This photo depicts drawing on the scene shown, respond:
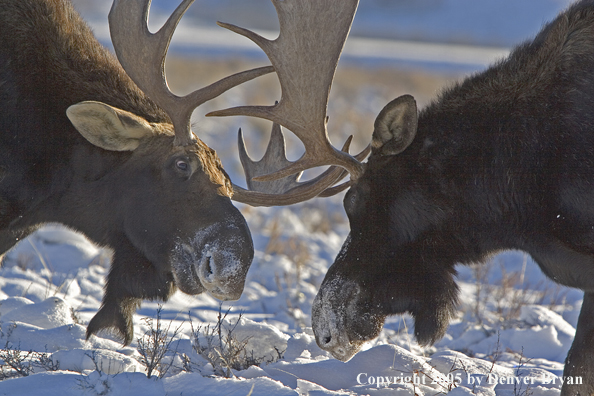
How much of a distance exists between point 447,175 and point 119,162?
67.4 inches

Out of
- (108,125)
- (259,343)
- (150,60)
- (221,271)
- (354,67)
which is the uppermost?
(354,67)

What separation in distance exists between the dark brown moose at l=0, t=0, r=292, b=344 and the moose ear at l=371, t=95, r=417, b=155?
690 mm

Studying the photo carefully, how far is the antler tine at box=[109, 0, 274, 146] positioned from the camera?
12.8 feet

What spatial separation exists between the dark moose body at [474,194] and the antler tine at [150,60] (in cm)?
92

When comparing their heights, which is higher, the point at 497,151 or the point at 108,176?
the point at 497,151

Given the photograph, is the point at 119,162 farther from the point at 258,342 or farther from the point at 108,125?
the point at 258,342

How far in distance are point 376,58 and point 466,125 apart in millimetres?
23553

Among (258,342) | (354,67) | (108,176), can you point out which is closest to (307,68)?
(108,176)

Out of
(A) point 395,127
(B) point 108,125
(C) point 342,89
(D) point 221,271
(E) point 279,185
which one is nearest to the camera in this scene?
(D) point 221,271

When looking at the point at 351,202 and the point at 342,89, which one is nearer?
the point at 351,202

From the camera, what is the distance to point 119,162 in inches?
156

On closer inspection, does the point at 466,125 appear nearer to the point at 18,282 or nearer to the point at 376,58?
the point at 18,282

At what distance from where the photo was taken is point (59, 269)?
5.90 m

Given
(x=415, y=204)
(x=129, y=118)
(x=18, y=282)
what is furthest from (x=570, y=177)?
(x=18, y=282)
